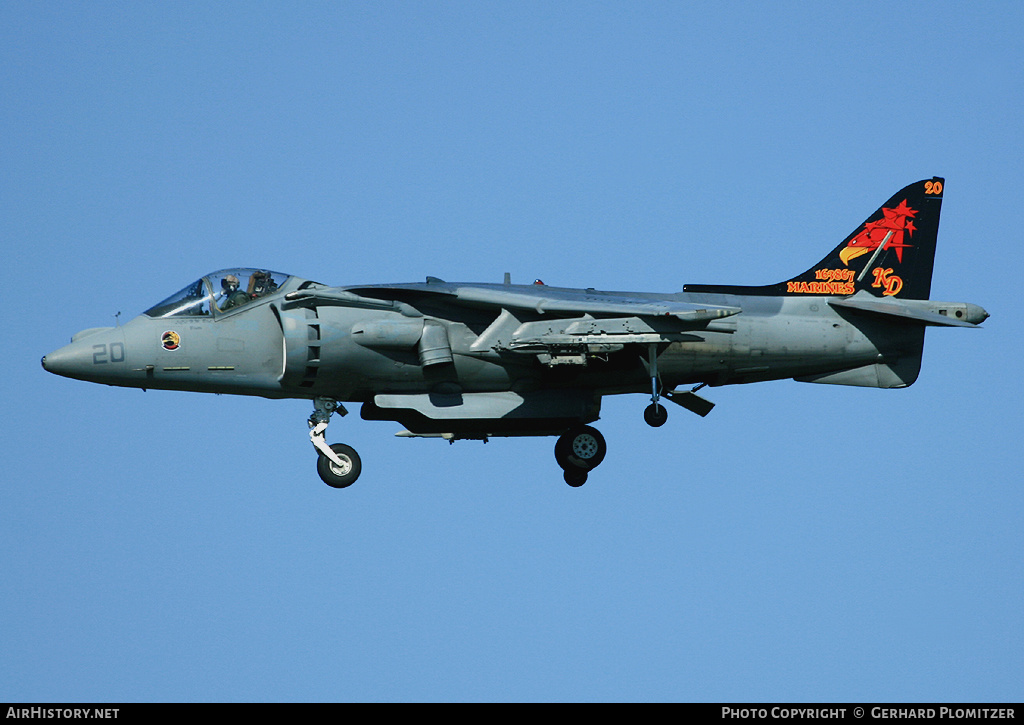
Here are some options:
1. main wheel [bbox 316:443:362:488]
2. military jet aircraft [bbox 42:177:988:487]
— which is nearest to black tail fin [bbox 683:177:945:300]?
military jet aircraft [bbox 42:177:988:487]

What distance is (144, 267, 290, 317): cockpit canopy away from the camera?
22.3 m

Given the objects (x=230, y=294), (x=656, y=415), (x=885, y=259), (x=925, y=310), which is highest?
(x=885, y=259)

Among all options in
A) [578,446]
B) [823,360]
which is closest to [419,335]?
[578,446]

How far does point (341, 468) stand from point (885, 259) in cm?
964

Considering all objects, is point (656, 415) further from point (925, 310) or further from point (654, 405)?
point (925, 310)

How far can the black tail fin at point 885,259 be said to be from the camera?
24562 mm

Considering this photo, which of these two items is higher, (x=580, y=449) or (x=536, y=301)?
(x=536, y=301)

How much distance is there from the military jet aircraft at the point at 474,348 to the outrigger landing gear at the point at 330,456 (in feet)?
0.07

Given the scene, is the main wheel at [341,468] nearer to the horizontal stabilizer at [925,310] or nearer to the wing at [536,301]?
the wing at [536,301]

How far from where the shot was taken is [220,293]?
2234cm

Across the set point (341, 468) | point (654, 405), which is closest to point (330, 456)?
point (341, 468)

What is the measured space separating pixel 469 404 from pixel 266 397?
10.1 feet

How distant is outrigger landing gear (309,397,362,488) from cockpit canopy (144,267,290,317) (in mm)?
1869
